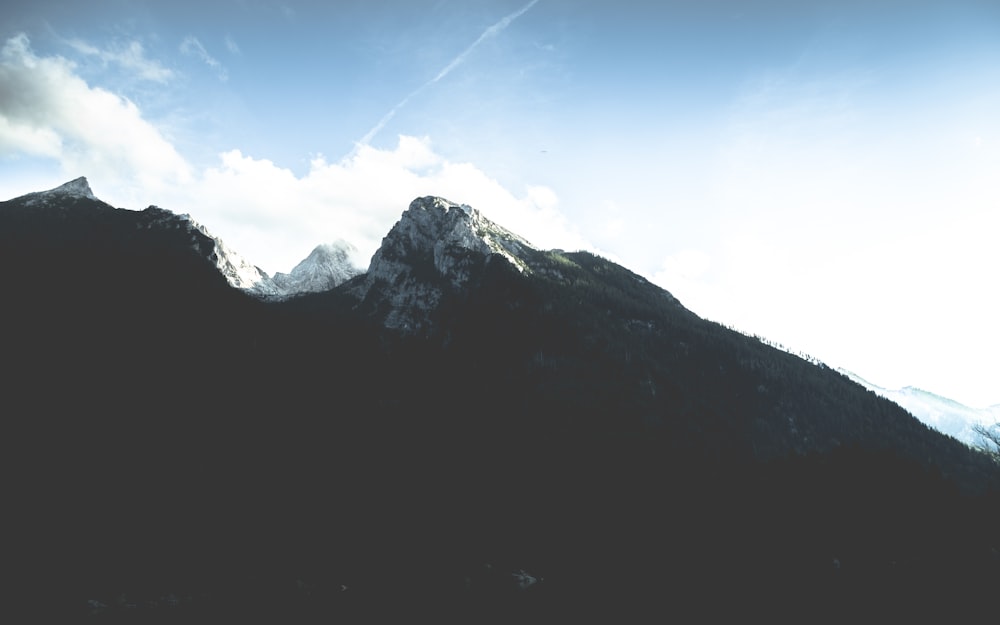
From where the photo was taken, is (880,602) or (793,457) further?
(793,457)

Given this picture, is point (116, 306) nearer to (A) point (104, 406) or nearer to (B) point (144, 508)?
(A) point (104, 406)

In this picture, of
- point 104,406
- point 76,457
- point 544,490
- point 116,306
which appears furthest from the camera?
point 116,306

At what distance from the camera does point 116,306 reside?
642 feet

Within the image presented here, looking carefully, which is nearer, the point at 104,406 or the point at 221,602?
the point at 221,602

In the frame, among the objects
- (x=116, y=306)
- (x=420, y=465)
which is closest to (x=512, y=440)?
(x=420, y=465)

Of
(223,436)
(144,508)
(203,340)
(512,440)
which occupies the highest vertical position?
(203,340)

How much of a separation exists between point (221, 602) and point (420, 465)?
7612 centimetres

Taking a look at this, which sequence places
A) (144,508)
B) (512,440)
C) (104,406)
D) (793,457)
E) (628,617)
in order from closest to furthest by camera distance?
(628,617)
(793,457)
(144,508)
(104,406)
(512,440)

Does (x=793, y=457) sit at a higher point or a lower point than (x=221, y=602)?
higher

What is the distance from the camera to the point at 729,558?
2874 inches

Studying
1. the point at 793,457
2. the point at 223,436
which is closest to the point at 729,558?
the point at 793,457

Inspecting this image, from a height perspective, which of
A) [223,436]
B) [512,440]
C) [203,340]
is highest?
[203,340]

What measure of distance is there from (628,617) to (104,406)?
165m

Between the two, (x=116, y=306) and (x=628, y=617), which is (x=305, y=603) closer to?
(x=628, y=617)
